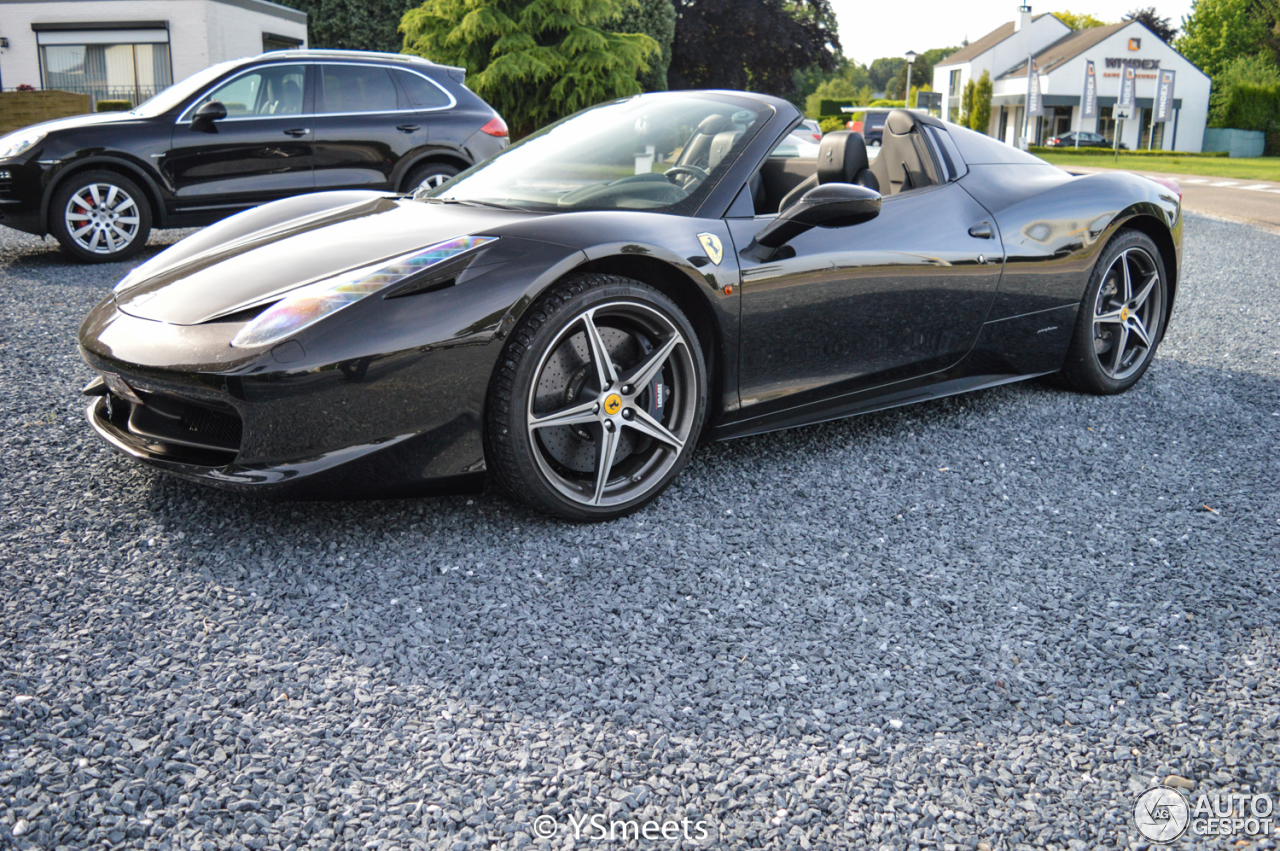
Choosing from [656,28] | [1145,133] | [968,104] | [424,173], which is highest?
Answer: [656,28]

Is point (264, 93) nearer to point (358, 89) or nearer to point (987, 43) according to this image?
point (358, 89)

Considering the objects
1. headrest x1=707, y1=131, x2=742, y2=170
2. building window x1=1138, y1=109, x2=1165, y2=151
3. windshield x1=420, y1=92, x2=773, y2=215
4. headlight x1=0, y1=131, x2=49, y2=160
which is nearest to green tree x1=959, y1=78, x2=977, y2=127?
building window x1=1138, y1=109, x2=1165, y2=151

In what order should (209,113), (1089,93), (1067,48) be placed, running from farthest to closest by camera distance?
(1067,48) → (1089,93) → (209,113)

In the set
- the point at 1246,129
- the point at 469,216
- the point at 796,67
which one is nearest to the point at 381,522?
Result: the point at 469,216

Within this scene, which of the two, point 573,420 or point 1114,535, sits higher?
point 573,420

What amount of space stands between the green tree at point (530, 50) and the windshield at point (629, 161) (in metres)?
21.8

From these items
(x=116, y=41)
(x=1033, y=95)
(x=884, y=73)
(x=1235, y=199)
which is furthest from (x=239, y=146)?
(x=884, y=73)

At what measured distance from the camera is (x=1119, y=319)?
4.35 m

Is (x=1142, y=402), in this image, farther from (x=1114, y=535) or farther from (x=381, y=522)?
(x=381, y=522)

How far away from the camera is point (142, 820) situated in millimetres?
1686

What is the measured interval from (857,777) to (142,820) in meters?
1.25

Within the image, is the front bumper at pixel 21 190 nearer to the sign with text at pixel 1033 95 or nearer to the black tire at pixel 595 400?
the black tire at pixel 595 400

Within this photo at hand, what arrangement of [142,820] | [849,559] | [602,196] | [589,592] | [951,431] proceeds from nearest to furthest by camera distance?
1. [142,820]
2. [589,592]
3. [849,559]
4. [602,196]
5. [951,431]

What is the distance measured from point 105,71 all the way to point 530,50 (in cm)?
1053
